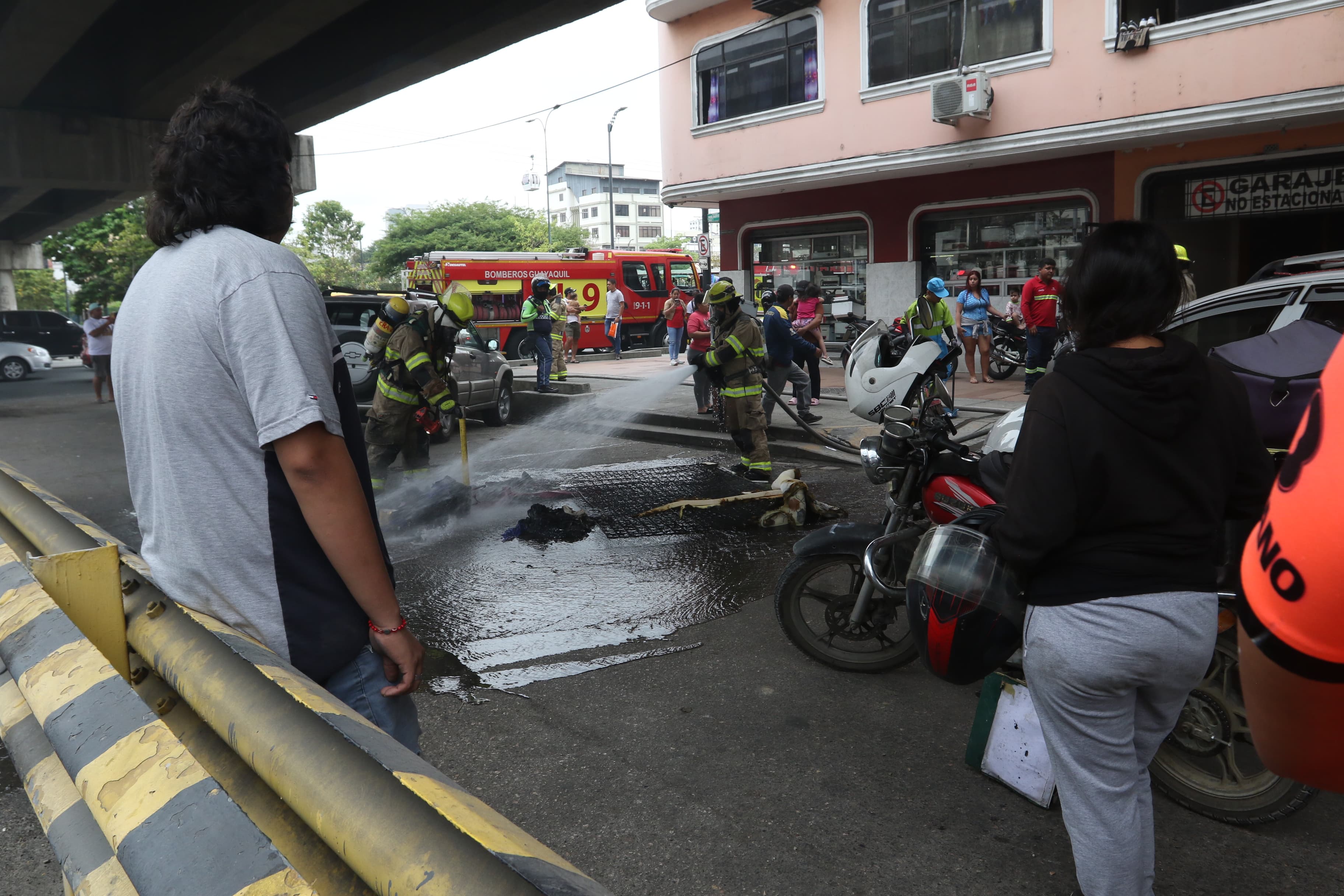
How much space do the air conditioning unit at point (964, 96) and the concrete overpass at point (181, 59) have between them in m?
6.55

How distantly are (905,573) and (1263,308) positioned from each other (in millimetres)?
2893

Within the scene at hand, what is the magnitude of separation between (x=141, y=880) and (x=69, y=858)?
1.43 ft

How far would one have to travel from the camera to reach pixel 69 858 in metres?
1.54

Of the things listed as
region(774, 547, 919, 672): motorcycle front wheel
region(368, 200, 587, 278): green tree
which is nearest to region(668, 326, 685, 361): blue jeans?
region(774, 547, 919, 672): motorcycle front wheel

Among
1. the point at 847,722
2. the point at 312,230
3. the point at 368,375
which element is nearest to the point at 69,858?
the point at 847,722

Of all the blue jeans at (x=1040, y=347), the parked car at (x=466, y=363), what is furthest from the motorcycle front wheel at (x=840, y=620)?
the blue jeans at (x=1040, y=347)

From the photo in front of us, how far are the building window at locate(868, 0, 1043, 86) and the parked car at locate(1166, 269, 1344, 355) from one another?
33.6ft

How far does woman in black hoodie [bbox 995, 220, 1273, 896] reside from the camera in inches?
83.4

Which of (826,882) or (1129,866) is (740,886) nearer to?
(826,882)

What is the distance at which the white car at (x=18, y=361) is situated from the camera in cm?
2453

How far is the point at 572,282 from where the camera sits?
2467 centimetres

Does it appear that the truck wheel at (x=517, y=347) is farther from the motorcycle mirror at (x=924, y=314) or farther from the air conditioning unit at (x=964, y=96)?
the motorcycle mirror at (x=924, y=314)

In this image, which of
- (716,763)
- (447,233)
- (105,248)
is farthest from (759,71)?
(447,233)

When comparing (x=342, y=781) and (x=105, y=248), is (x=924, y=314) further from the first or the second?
(x=105, y=248)
